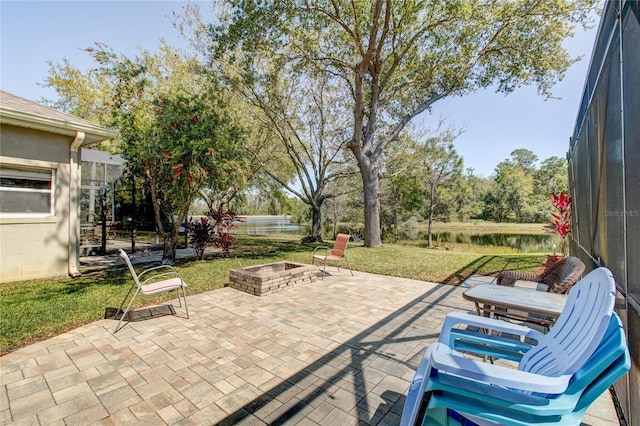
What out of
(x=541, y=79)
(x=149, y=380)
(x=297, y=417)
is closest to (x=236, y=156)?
(x=149, y=380)

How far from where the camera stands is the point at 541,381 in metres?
1.33

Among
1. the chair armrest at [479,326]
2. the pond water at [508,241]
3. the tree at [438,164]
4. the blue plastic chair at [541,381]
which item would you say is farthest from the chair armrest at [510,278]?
the pond water at [508,241]

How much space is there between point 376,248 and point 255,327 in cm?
792

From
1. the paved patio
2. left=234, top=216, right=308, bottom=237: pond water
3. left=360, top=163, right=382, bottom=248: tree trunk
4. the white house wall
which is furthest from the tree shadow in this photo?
left=234, top=216, right=308, bottom=237: pond water

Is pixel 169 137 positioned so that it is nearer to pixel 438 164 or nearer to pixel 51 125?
pixel 51 125

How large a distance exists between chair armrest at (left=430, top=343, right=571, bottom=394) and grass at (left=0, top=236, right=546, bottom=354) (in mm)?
4460

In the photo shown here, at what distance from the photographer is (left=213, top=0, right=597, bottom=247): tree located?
967 centimetres

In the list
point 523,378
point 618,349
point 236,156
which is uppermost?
point 236,156

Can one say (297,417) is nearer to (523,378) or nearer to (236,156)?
(523,378)

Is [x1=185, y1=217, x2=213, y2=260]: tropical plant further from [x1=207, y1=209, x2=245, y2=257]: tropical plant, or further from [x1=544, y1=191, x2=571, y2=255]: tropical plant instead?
[x1=544, y1=191, x2=571, y2=255]: tropical plant

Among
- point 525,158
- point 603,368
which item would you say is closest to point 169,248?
point 603,368

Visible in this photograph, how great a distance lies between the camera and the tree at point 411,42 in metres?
9.67

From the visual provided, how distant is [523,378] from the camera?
4.42ft

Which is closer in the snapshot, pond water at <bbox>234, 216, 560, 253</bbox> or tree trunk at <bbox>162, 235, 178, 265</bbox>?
tree trunk at <bbox>162, 235, 178, 265</bbox>
